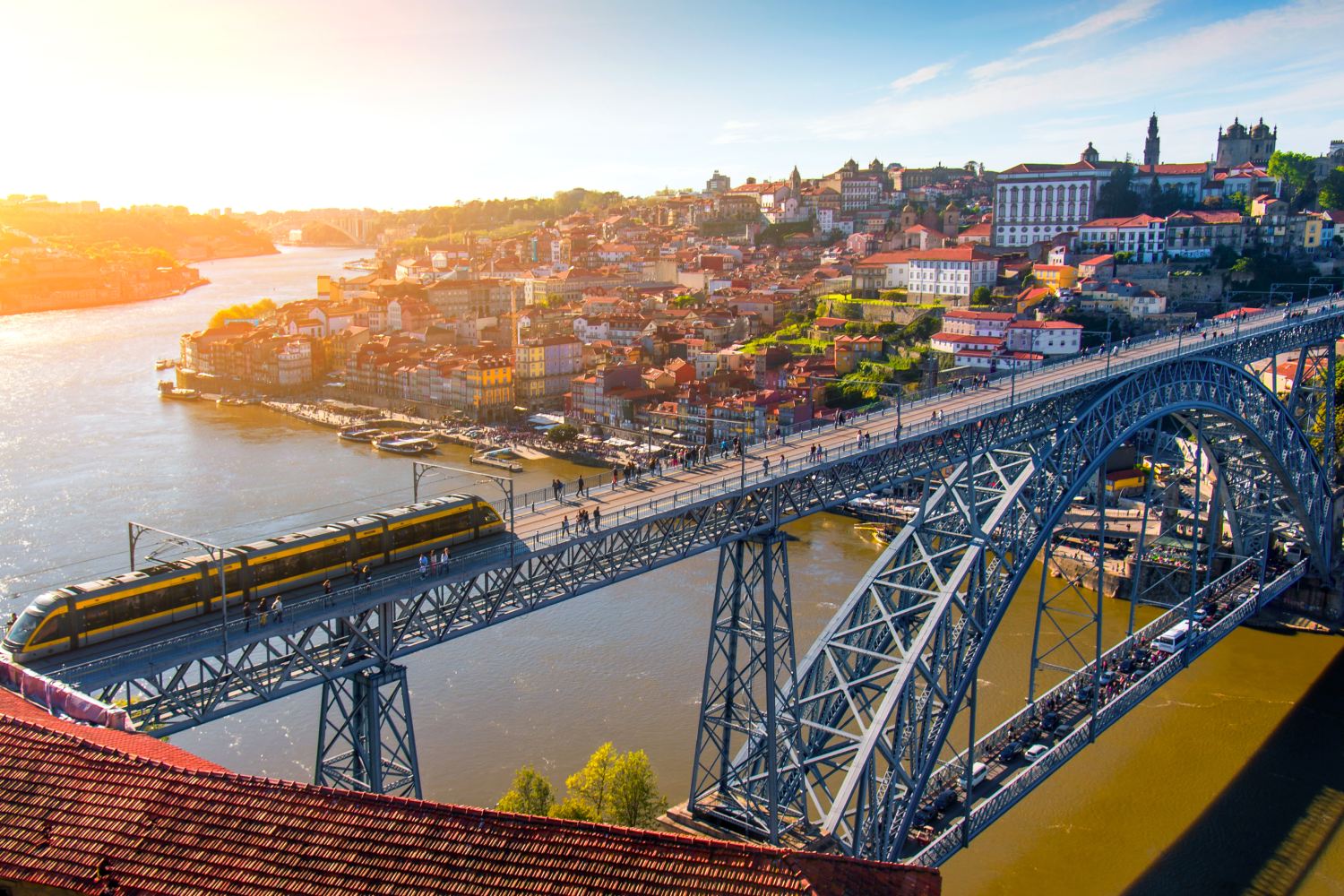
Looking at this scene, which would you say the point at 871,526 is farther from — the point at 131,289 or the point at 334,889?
the point at 131,289

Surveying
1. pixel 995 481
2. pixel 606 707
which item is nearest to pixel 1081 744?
pixel 995 481

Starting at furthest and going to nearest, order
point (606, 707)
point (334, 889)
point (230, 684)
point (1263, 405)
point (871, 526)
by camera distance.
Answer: point (871, 526)
point (1263, 405)
point (606, 707)
point (230, 684)
point (334, 889)

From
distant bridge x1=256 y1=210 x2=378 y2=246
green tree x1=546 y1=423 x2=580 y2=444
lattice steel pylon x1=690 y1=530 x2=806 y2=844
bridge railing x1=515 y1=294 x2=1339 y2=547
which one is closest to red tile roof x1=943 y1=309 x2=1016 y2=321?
green tree x1=546 y1=423 x2=580 y2=444

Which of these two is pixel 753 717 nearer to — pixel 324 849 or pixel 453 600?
pixel 453 600

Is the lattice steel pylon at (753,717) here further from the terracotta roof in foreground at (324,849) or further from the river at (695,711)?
the terracotta roof in foreground at (324,849)

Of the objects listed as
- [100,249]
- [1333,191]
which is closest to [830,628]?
[1333,191]

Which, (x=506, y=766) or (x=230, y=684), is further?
(x=506, y=766)

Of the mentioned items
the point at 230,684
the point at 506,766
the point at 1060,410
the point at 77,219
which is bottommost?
the point at 506,766
